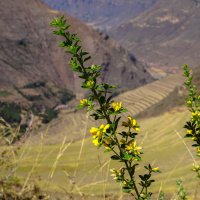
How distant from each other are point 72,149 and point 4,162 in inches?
2946

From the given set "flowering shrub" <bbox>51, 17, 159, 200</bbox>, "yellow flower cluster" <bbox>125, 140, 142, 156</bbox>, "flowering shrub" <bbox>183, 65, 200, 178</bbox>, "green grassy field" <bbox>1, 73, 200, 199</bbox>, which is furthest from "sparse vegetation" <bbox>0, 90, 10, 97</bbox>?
"yellow flower cluster" <bbox>125, 140, 142, 156</bbox>

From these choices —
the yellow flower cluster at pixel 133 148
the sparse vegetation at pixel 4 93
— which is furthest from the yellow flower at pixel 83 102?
the sparse vegetation at pixel 4 93

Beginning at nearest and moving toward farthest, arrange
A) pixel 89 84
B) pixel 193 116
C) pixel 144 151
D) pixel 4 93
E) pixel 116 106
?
1. pixel 89 84
2. pixel 116 106
3. pixel 193 116
4. pixel 144 151
5. pixel 4 93

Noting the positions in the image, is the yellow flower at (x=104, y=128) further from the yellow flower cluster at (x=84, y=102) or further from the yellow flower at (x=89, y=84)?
the yellow flower at (x=89, y=84)

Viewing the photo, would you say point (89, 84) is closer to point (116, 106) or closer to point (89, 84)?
point (89, 84)

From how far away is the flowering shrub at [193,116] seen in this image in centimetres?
478

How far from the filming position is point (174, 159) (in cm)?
6278

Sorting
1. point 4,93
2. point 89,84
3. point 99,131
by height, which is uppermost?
point 4,93

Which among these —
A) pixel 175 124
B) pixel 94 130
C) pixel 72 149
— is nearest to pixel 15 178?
pixel 94 130

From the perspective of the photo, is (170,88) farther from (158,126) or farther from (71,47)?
(71,47)

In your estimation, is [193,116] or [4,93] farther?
[4,93]

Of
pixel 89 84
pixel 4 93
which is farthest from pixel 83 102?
pixel 4 93

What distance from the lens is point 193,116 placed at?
15.7 feet

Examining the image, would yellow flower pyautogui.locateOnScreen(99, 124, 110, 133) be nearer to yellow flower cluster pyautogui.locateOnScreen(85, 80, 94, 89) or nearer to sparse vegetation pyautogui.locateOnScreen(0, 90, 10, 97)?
yellow flower cluster pyautogui.locateOnScreen(85, 80, 94, 89)
